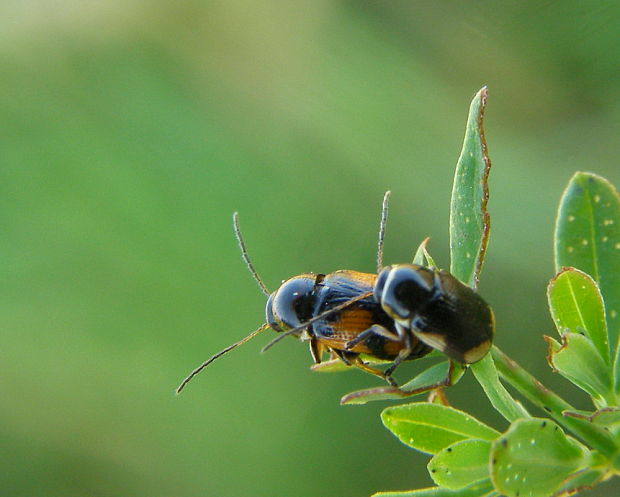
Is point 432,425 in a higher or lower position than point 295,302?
lower

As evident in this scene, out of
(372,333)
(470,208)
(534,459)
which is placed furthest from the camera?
(372,333)

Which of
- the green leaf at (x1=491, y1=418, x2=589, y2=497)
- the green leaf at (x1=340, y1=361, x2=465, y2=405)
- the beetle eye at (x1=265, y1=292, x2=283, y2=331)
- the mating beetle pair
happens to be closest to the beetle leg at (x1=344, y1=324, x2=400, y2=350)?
the mating beetle pair

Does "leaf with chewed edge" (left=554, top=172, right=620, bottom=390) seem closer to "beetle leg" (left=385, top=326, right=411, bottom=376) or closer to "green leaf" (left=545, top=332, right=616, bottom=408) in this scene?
"green leaf" (left=545, top=332, right=616, bottom=408)

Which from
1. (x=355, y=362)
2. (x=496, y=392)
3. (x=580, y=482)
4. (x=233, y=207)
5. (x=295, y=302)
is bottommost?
(x=580, y=482)

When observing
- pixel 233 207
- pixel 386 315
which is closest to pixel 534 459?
pixel 386 315

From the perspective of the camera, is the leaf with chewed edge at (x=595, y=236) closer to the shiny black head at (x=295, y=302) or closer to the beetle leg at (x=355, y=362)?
the beetle leg at (x=355, y=362)

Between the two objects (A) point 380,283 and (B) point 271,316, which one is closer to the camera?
(A) point 380,283

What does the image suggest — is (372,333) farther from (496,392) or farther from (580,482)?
(580,482)
